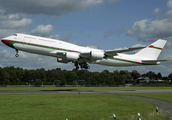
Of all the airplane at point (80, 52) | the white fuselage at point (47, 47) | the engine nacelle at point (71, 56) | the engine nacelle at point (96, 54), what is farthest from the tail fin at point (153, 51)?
the engine nacelle at point (71, 56)

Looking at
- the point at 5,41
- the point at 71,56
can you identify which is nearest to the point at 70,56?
the point at 71,56

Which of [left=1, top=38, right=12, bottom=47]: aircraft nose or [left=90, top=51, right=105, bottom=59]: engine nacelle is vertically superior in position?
[left=1, top=38, right=12, bottom=47]: aircraft nose

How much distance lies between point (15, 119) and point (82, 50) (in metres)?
32.5

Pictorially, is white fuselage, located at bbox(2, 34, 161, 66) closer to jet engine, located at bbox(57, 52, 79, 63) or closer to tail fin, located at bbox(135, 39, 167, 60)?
jet engine, located at bbox(57, 52, 79, 63)

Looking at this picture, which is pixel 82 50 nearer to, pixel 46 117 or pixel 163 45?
pixel 163 45

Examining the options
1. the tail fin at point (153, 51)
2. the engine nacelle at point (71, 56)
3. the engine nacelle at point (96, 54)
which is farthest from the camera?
the tail fin at point (153, 51)

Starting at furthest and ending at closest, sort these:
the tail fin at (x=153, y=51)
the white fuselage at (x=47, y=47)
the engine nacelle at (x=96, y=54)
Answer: the tail fin at (x=153, y=51), the engine nacelle at (x=96, y=54), the white fuselage at (x=47, y=47)

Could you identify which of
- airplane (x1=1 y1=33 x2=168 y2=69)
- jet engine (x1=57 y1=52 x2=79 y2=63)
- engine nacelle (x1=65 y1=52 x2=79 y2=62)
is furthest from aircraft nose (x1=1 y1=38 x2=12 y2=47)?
engine nacelle (x1=65 y1=52 x2=79 y2=62)

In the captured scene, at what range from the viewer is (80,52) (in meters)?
48.5

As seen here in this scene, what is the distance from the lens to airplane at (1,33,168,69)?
4278 cm

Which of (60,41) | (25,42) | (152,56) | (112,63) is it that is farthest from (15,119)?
(152,56)

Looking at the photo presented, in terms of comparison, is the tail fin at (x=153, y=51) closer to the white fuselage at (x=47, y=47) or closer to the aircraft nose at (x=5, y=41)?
the white fuselage at (x=47, y=47)

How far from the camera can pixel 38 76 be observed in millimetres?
149875

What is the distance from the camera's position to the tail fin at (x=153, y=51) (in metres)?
57.0
